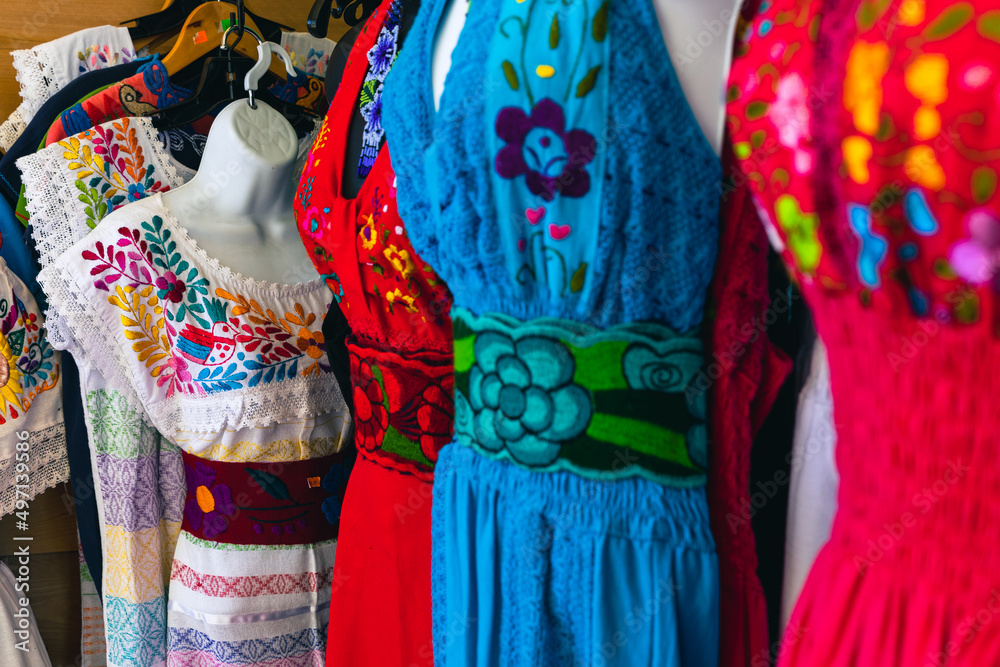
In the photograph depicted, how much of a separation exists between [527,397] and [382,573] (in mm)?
402

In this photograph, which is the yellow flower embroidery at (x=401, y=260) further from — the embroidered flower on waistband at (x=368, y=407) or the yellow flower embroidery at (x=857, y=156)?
the yellow flower embroidery at (x=857, y=156)

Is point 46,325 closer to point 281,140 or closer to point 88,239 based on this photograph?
point 88,239

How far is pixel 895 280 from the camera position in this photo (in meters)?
0.38

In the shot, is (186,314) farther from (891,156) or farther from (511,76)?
(891,156)

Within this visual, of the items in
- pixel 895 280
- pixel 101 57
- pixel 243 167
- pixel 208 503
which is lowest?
pixel 208 503

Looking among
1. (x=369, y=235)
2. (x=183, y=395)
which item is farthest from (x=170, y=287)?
(x=369, y=235)

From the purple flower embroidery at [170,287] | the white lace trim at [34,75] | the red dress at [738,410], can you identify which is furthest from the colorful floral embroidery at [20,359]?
the red dress at [738,410]

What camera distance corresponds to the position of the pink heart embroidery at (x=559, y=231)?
524mm

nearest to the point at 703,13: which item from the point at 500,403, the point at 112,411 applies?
the point at 500,403

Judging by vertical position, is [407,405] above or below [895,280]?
below

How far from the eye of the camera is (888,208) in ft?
1.20

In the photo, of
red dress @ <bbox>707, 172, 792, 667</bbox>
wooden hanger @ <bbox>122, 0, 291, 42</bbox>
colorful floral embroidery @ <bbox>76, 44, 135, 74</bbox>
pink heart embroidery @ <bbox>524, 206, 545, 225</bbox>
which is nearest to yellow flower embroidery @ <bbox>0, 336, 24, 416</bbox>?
colorful floral embroidery @ <bbox>76, 44, 135, 74</bbox>

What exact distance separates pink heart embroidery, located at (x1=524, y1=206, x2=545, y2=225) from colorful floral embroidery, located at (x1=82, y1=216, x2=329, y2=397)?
0.57 meters

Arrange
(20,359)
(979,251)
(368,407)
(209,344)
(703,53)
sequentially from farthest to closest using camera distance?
(20,359), (209,344), (368,407), (703,53), (979,251)
